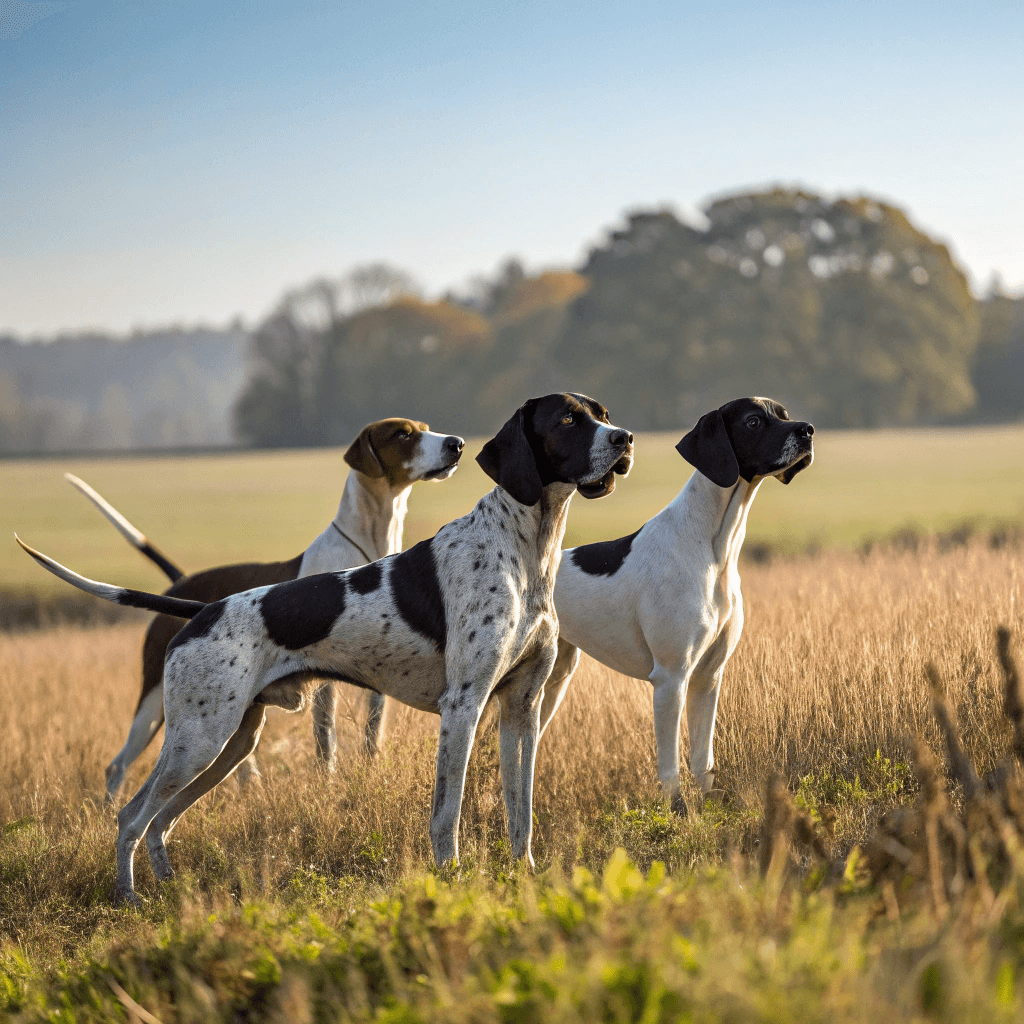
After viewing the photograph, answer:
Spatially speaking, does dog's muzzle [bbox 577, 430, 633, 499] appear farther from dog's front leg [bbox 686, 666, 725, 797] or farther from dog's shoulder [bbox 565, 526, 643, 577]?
dog's front leg [bbox 686, 666, 725, 797]

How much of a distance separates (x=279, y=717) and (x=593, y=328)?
46451 millimetres

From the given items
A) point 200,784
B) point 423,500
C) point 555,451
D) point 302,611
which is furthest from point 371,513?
point 423,500

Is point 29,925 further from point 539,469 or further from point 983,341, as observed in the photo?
point 983,341

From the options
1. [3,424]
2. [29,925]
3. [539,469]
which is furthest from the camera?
[3,424]

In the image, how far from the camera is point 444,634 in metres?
4.24

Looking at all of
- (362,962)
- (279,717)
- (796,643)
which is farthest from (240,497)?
(362,962)

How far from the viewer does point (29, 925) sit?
4527mm

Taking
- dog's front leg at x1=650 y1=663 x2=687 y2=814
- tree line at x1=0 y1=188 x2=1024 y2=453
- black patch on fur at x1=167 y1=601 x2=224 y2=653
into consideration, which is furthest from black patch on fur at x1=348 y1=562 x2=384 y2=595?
tree line at x1=0 y1=188 x2=1024 y2=453

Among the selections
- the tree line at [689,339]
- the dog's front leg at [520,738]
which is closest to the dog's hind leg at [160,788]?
the dog's front leg at [520,738]

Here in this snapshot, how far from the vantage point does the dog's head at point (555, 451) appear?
13.3 feet

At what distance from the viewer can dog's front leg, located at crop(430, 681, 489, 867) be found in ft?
13.5

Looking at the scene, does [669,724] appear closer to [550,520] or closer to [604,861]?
[604,861]

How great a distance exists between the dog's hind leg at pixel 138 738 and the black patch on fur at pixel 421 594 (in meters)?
2.57

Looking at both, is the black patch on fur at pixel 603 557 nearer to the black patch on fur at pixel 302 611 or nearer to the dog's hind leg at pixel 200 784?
the black patch on fur at pixel 302 611
